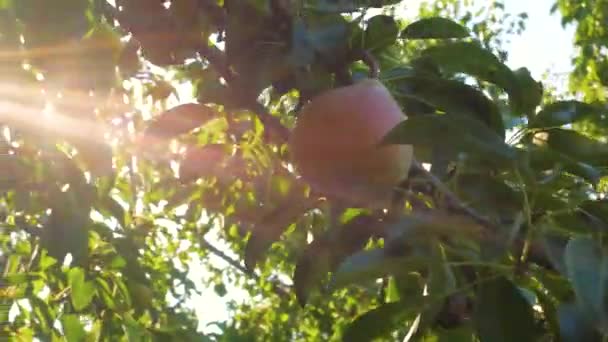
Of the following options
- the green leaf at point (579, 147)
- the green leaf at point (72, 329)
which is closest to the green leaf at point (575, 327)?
the green leaf at point (579, 147)

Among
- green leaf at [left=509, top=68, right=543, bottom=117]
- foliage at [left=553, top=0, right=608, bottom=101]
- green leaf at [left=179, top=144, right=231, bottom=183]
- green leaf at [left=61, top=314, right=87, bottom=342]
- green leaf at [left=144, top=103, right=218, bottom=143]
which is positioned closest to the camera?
green leaf at [left=509, top=68, right=543, bottom=117]

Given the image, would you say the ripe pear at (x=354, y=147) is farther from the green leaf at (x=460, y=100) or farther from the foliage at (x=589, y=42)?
the foliage at (x=589, y=42)

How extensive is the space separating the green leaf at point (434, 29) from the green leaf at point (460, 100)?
11 cm

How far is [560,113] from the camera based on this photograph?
0.96 metres

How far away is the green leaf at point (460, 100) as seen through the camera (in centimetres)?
92

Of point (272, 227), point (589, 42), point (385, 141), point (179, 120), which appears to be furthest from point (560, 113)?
point (589, 42)

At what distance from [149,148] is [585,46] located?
4582mm

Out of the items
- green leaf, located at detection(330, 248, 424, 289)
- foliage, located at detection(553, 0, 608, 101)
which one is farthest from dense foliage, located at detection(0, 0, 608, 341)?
foliage, located at detection(553, 0, 608, 101)

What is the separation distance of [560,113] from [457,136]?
8.4 inches

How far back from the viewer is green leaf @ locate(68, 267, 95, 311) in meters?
1.66

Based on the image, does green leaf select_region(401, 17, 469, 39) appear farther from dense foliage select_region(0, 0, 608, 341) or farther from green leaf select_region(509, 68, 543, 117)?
green leaf select_region(509, 68, 543, 117)

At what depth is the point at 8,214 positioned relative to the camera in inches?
86.2

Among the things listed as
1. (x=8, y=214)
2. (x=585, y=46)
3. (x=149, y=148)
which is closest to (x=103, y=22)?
(x=149, y=148)

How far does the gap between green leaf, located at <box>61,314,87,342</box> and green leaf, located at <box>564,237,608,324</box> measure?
1.14 metres
